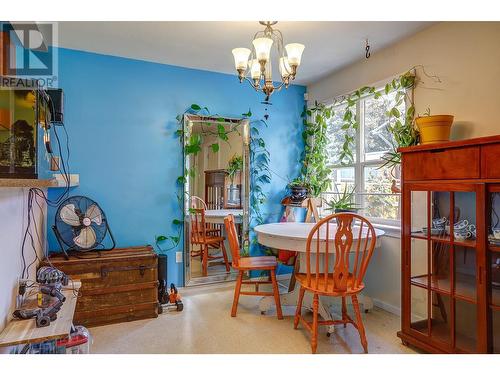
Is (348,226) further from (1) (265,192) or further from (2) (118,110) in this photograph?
(2) (118,110)

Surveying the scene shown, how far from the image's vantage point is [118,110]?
3062mm

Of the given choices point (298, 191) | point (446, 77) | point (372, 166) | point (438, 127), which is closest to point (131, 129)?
point (298, 191)

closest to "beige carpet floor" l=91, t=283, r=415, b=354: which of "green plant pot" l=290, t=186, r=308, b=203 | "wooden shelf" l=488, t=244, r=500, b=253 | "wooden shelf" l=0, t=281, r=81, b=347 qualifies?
"wooden shelf" l=0, t=281, r=81, b=347

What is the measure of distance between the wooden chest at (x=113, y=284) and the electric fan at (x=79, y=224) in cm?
11

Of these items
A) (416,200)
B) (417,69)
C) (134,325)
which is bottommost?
(134,325)

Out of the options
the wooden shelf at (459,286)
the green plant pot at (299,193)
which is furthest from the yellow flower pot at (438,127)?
the green plant pot at (299,193)

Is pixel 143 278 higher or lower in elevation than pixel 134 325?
higher

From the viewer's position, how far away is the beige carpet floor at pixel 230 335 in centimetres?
214

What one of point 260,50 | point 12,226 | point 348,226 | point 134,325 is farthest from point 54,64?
point 348,226

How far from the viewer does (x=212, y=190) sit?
11.5 ft

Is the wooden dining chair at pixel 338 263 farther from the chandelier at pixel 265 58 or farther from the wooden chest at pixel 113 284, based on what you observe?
the wooden chest at pixel 113 284

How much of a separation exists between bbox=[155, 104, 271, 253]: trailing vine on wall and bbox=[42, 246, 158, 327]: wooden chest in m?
0.59
